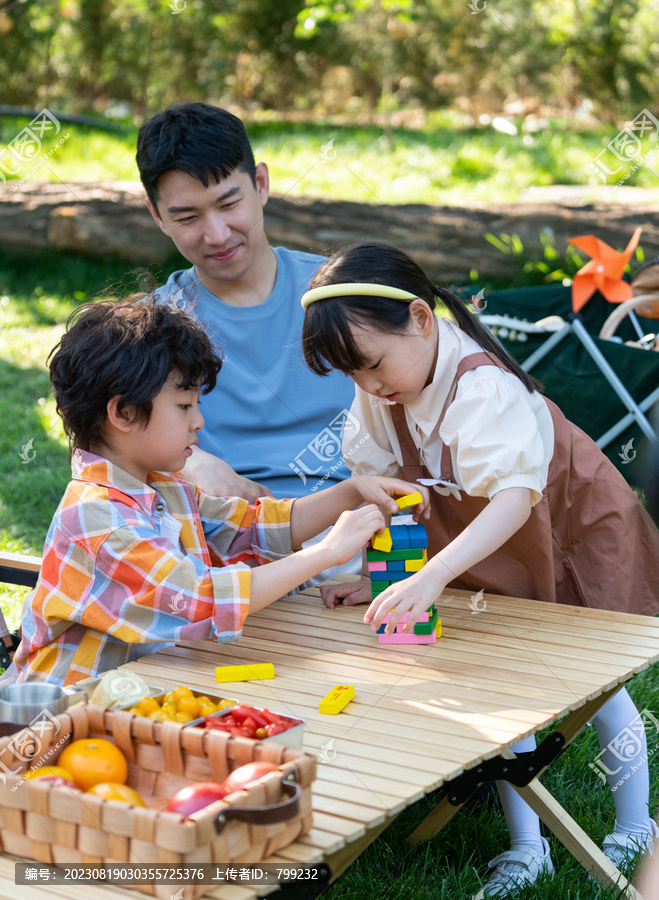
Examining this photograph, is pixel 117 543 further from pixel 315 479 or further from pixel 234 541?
pixel 315 479

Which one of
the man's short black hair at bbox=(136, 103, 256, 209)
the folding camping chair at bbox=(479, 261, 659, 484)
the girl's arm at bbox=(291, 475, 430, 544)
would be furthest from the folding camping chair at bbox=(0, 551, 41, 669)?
the folding camping chair at bbox=(479, 261, 659, 484)

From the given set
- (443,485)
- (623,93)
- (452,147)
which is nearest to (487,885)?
(443,485)

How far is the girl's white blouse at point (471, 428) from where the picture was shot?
81.4 inches

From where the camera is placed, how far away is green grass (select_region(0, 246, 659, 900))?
2.23 metres

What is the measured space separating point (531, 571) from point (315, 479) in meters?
0.82

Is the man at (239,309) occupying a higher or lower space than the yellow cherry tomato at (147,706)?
higher

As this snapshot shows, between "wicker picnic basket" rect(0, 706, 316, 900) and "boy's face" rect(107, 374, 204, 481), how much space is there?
0.73m

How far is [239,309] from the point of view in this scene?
10.3 feet

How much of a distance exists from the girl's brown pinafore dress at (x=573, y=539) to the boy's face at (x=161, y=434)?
0.53 meters

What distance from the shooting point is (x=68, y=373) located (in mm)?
2145

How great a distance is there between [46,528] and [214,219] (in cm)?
178

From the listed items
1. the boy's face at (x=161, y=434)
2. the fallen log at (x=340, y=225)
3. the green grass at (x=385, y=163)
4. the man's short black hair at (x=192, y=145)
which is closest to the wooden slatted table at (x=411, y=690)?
the boy's face at (x=161, y=434)

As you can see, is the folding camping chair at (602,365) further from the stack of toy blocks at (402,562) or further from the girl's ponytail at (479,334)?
the stack of toy blocks at (402,562)

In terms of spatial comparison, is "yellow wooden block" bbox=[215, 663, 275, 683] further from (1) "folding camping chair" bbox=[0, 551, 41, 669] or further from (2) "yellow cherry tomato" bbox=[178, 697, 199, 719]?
(1) "folding camping chair" bbox=[0, 551, 41, 669]
